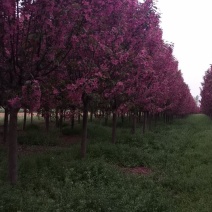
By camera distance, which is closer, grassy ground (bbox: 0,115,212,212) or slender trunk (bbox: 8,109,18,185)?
grassy ground (bbox: 0,115,212,212)

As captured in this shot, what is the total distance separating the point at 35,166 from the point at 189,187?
422cm

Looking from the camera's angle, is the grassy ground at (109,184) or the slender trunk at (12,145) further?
the slender trunk at (12,145)

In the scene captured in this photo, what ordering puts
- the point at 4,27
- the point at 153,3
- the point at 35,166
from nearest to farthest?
the point at 4,27
the point at 35,166
the point at 153,3

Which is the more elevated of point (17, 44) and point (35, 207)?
point (17, 44)

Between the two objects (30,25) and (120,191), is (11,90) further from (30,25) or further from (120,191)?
(120,191)

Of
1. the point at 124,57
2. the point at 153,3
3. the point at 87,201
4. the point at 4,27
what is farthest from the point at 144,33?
the point at 87,201

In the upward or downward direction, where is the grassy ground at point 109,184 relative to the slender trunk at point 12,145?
downward

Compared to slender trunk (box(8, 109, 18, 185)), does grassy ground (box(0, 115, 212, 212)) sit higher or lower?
lower

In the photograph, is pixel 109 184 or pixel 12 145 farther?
pixel 109 184

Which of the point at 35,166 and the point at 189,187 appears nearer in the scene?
the point at 189,187

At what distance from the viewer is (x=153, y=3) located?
11.9m

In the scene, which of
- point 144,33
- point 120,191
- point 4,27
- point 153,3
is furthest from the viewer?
point 153,3

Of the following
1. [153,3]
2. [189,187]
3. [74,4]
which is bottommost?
[189,187]

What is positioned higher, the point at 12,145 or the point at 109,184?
the point at 12,145
